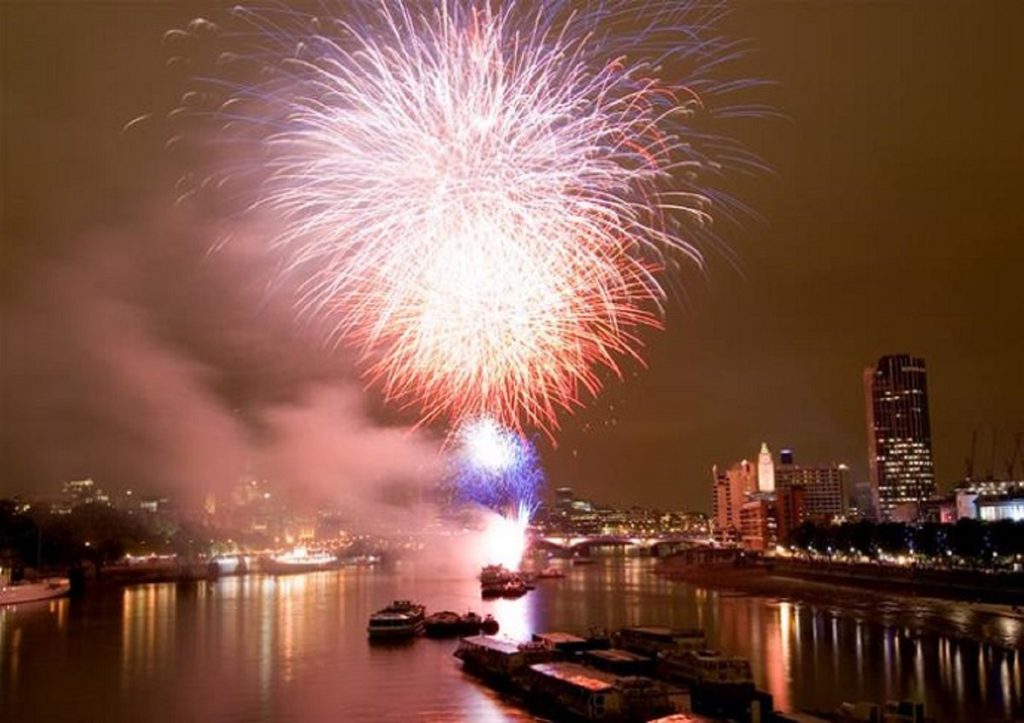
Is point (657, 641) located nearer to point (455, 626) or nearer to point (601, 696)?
point (601, 696)

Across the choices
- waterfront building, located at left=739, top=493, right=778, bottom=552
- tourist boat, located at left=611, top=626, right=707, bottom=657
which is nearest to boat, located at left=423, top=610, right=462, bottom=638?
tourist boat, located at left=611, top=626, right=707, bottom=657

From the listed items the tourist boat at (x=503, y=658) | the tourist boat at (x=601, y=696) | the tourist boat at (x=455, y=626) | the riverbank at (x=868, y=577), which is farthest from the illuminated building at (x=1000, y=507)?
the tourist boat at (x=601, y=696)

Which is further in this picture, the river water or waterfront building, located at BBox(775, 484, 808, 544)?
waterfront building, located at BBox(775, 484, 808, 544)

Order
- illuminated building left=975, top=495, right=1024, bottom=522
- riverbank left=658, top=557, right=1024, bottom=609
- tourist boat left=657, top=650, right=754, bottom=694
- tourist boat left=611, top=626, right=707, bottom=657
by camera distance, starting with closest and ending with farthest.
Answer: tourist boat left=657, top=650, right=754, bottom=694
tourist boat left=611, top=626, right=707, bottom=657
riverbank left=658, top=557, right=1024, bottom=609
illuminated building left=975, top=495, right=1024, bottom=522

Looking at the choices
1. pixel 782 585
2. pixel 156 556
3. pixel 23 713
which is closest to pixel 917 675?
pixel 23 713

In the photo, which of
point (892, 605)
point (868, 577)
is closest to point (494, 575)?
point (868, 577)

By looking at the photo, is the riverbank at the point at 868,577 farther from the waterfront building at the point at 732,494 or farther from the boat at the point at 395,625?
the waterfront building at the point at 732,494

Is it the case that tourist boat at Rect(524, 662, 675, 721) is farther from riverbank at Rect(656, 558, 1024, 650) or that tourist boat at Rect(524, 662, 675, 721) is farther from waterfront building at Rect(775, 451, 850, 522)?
waterfront building at Rect(775, 451, 850, 522)
